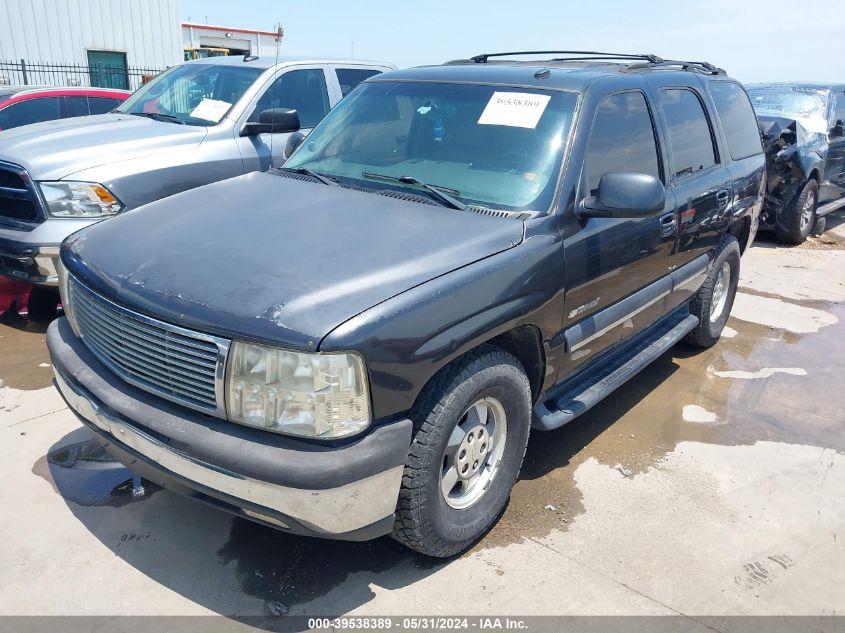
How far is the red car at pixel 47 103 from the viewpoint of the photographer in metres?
7.61

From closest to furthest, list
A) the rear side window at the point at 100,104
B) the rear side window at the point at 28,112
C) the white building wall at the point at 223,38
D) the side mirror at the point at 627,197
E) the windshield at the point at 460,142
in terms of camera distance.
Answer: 1. the side mirror at the point at 627,197
2. the windshield at the point at 460,142
3. the rear side window at the point at 28,112
4. the rear side window at the point at 100,104
5. the white building wall at the point at 223,38

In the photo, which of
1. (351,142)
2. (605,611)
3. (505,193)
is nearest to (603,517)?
(605,611)

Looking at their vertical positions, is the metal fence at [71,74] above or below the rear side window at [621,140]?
below

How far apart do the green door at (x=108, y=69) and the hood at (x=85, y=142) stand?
16735 millimetres

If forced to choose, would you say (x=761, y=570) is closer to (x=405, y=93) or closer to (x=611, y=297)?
(x=611, y=297)

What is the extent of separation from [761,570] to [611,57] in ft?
10.2

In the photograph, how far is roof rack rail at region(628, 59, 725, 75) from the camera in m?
4.08

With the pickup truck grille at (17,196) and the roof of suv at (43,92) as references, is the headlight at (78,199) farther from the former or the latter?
the roof of suv at (43,92)

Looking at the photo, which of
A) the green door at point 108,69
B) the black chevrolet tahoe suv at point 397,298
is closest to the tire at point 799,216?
the black chevrolet tahoe suv at point 397,298

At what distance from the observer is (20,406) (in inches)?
155

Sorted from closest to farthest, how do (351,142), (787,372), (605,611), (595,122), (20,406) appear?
(605,611) < (595,122) < (351,142) < (20,406) < (787,372)

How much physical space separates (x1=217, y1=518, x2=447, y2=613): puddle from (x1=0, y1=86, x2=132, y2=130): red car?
6.70 metres

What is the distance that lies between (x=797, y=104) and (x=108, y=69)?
61.3 feet

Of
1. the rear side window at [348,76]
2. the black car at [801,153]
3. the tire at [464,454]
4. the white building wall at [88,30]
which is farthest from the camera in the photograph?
the white building wall at [88,30]
